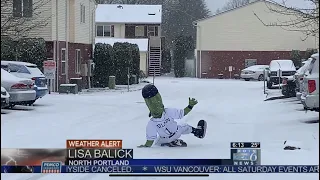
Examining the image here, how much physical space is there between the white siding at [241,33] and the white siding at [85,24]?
10.5 m

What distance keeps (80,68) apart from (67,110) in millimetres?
11823

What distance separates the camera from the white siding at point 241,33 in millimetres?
33625

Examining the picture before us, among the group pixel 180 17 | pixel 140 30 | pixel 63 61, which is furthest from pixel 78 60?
pixel 140 30

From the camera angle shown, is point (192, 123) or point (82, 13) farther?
point (82, 13)

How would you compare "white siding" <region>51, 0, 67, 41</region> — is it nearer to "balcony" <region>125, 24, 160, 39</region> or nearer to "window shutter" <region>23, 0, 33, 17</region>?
"window shutter" <region>23, 0, 33, 17</region>

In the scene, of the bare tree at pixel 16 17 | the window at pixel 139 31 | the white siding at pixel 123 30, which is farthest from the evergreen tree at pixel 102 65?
the window at pixel 139 31

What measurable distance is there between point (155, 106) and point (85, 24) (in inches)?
736

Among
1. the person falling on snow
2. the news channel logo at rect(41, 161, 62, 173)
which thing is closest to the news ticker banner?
the news channel logo at rect(41, 161, 62, 173)

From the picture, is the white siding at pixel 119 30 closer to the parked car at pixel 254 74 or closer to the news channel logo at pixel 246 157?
the parked car at pixel 254 74

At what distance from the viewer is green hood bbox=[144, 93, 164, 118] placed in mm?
7199

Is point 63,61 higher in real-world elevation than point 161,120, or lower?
higher

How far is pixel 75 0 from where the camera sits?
23203 mm

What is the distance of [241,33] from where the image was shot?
122ft

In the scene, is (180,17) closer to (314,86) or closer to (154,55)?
(154,55)
